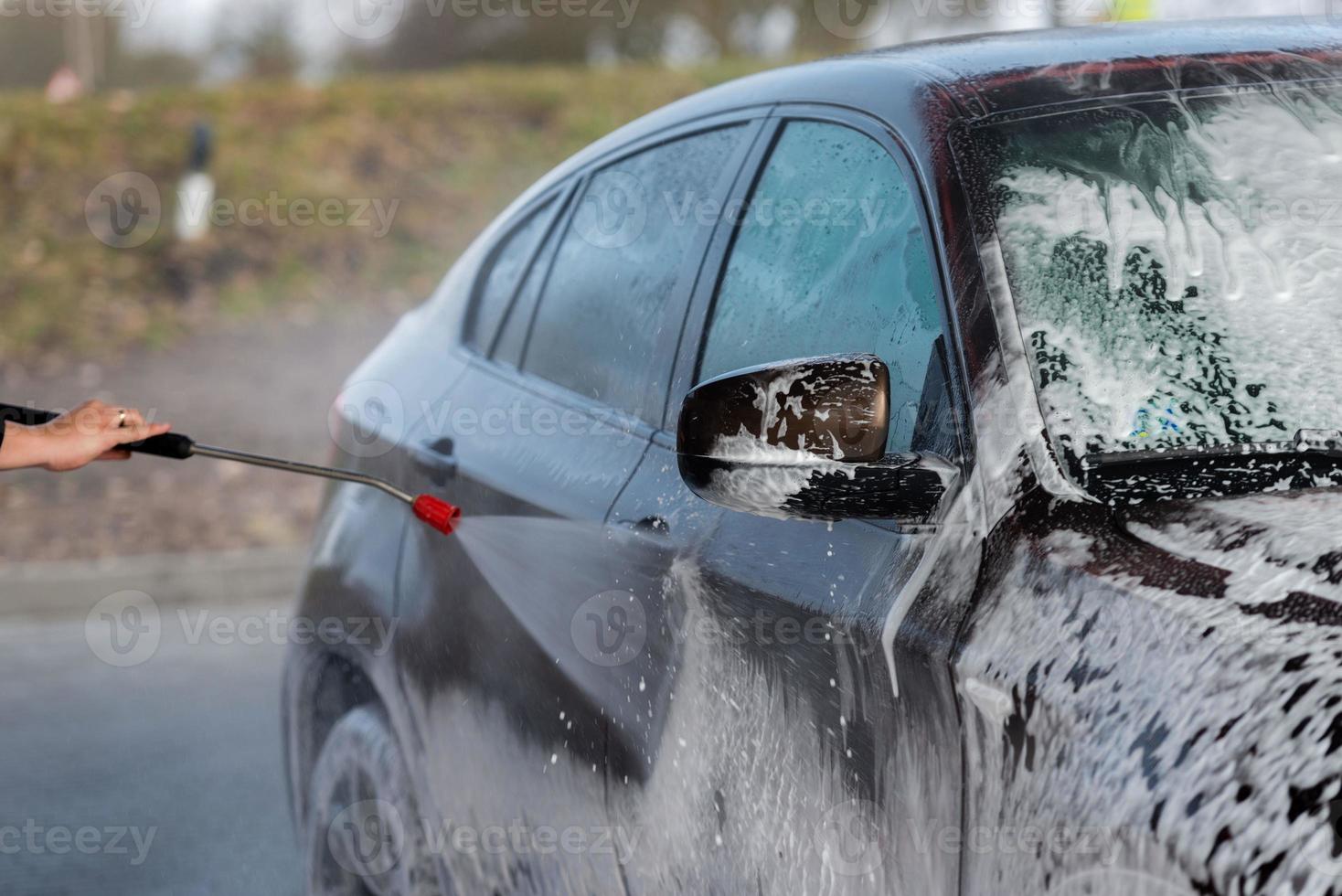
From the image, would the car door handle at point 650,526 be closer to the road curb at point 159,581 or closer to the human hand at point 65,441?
the human hand at point 65,441

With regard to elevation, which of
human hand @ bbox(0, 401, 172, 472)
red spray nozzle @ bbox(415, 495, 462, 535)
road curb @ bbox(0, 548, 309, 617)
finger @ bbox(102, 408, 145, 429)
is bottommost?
road curb @ bbox(0, 548, 309, 617)

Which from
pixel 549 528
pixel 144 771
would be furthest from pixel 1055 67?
pixel 144 771

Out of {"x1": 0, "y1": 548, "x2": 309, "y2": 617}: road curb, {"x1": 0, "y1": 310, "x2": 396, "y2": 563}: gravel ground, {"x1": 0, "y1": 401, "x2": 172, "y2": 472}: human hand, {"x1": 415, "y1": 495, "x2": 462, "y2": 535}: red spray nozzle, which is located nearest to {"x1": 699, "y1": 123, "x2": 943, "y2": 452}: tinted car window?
{"x1": 415, "y1": 495, "x2": 462, "y2": 535}: red spray nozzle

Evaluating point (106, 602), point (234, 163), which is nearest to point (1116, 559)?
point (106, 602)

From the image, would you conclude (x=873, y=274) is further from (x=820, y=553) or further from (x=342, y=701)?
(x=342, y=701)

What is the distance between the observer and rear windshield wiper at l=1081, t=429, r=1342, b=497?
5.97 ft

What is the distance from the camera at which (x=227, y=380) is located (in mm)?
12727

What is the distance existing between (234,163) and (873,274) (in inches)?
597

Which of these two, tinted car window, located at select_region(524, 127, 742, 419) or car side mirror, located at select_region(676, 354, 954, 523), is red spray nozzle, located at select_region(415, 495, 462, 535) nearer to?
tinted car window, located at select_region(524, 127, 742, 419)

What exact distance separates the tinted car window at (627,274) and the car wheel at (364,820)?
787 millimetres

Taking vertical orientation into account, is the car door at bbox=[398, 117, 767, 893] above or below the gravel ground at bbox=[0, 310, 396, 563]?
above

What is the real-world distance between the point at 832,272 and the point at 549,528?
0.63m

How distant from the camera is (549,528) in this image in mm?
2664

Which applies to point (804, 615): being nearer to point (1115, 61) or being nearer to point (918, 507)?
point (918, 507)
